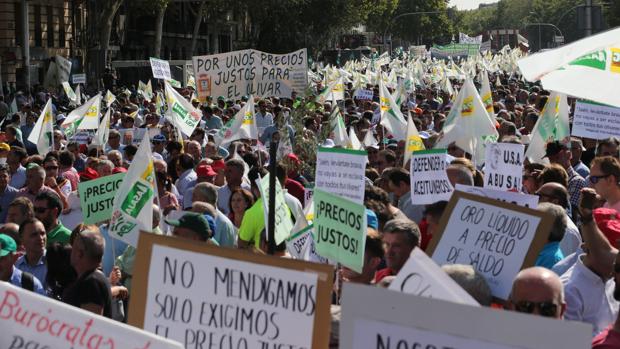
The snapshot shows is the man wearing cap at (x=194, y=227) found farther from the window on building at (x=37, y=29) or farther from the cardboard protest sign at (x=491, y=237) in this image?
the window on building at (x=37, y=29)

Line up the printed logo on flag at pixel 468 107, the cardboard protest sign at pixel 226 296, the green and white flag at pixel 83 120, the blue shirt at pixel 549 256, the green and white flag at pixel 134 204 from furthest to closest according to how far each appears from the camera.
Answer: the green and white flag at pixel 83 120 → the printed logo on flag at pixel 468 107 → the green and white flag at pixel 134 204 → the blue shirt at pixel 549 256 → the cardboard protest sign at pixel 226 296

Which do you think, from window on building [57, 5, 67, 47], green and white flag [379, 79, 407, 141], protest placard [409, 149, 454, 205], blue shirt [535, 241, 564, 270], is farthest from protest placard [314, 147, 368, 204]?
window on building [57, 5, 67, 47]

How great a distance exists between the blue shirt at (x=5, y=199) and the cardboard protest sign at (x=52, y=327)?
7.43 meters

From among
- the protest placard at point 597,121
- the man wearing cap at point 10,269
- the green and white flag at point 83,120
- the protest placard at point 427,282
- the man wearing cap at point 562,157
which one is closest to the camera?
the protest placard at point 427,282

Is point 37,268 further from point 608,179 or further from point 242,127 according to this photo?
point 242,127

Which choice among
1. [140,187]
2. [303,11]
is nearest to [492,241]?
[140,187]

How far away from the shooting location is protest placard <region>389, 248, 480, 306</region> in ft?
12.9

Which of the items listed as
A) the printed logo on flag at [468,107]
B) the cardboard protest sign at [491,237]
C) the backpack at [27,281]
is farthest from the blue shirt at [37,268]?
the printed logo on flag at [468,107]

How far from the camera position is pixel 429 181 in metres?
9.38

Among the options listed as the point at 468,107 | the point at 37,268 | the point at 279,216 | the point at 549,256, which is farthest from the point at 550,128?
the point at 37,268

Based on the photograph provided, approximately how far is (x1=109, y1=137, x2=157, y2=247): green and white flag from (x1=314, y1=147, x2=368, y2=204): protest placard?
1.22m

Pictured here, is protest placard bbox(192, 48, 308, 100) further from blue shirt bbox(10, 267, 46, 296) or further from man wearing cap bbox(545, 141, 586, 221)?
blue shirt bbox(10, 267, 46, 296)

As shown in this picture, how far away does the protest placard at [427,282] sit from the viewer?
3926 millimetres

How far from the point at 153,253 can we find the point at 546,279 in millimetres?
1487
